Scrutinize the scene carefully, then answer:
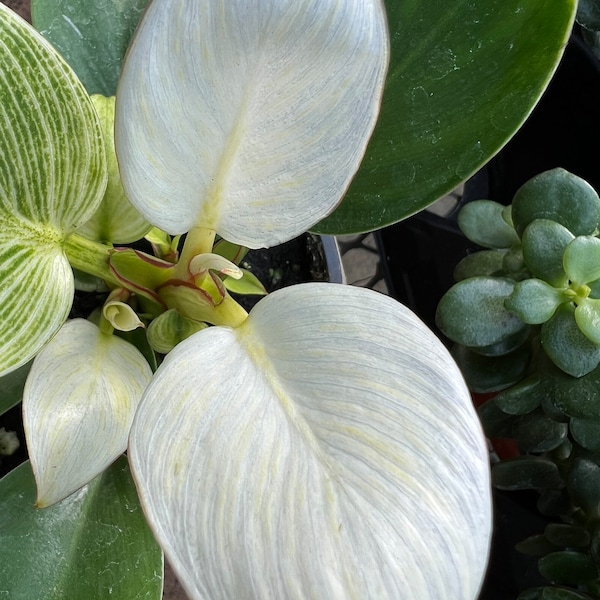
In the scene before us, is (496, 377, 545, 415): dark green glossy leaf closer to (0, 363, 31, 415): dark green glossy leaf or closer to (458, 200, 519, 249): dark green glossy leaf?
(458, 200, 519, 249): dark green glossy leaf

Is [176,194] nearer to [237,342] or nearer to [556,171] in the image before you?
[237,342]

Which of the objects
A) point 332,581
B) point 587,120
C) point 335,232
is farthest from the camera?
point 587,120

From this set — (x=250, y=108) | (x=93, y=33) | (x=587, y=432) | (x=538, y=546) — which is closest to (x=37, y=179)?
(x=250, y=108)

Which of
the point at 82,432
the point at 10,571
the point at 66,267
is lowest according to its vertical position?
Answer: the point at 10,571

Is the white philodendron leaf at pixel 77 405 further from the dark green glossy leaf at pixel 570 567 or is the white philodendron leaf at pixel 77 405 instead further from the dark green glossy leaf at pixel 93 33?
the dark green glossy leaf at pixel 570 567

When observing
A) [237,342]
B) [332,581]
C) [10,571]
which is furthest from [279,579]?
[10,571]

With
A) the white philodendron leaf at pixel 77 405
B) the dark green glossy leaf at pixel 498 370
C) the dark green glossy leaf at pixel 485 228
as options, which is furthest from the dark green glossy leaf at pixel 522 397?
the white philodendron leaf at pixel 77 405

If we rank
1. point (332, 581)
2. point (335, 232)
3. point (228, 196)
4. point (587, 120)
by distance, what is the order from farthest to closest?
point (587, 120) < point (335, 232) < point (228, 196) < point (332, 581)

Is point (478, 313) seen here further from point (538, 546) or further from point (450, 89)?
point (538, 546)
